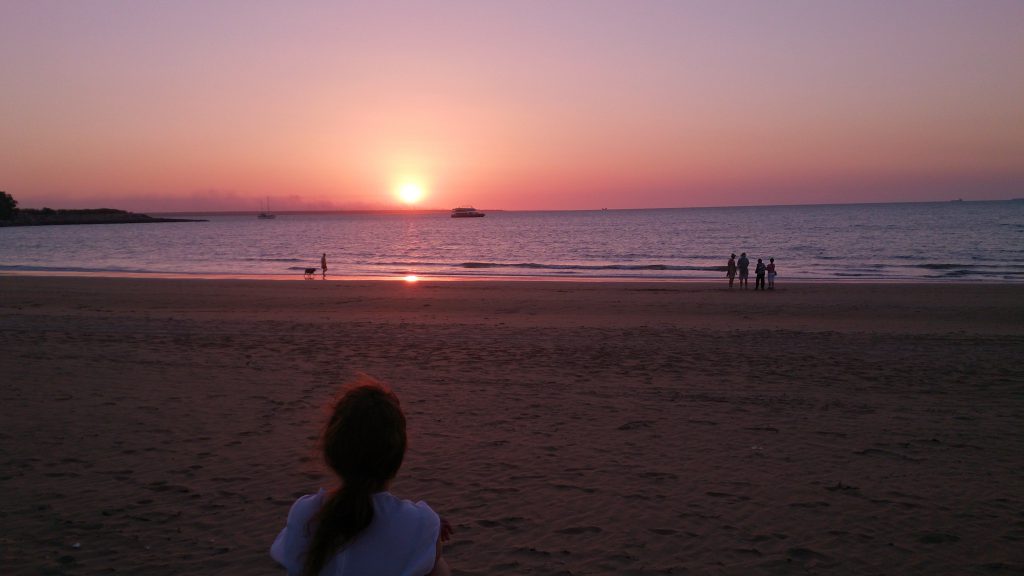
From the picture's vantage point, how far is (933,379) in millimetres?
10414

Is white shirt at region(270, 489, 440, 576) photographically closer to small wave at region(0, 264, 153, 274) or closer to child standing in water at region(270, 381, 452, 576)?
child standing in water at region(270, 381, 452, 576)

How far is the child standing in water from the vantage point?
191 centimetres

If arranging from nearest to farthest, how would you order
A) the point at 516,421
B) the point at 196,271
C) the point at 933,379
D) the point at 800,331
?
the point at 516,421, the point at 933,379, the point at 800,331, the point at 196,271

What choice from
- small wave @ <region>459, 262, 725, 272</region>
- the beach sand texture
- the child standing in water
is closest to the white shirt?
the child standing in water

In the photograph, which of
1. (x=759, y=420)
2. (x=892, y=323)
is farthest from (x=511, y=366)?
(x=892, y=323)

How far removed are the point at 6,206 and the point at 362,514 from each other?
163319 millimetres

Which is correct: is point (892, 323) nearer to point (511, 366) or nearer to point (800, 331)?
point (800, 331)

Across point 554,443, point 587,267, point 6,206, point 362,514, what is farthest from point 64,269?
point 6,206

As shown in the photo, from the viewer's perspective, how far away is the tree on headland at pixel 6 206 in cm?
13350

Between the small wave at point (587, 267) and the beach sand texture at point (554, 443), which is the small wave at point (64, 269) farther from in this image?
the beach sand texture at point (554, 443)

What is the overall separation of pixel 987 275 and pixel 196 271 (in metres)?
42.2

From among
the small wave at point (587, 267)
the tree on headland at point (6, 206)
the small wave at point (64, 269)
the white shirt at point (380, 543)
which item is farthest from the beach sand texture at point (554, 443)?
the tree on headland at point (6, 206)

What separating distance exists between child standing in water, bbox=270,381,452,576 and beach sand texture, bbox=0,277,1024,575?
0.31 m

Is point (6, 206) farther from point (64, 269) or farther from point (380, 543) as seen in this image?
point (380, 543)
